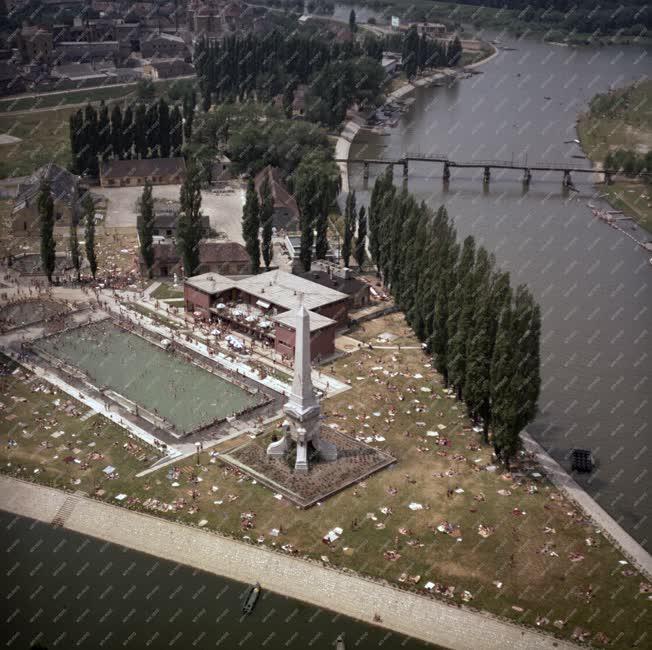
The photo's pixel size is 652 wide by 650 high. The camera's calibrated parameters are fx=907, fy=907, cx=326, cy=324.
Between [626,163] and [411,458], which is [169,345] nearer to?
[411,458]

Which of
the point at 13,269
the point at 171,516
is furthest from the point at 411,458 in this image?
the point at 13,269

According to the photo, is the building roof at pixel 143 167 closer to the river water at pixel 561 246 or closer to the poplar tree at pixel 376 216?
the river water at pixel 561 246

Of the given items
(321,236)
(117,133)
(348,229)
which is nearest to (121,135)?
(117,133)

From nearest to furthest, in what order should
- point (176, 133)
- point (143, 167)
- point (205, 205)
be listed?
1. point (205, 205)
2. point (143, 167)
3. point (176, 133)

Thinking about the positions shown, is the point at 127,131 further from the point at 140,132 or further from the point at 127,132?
the point at 140,132

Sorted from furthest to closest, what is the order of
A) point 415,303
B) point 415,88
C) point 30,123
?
1. point 415,88
2. point 30,123
3. point 415,303

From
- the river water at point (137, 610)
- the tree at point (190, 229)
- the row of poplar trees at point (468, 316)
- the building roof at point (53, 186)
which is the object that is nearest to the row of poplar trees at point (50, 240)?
the tree at point (190, 229)
